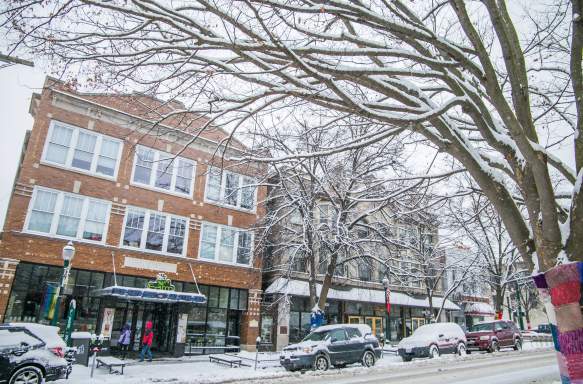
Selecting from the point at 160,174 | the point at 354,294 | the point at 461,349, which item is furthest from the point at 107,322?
the point at 461,349

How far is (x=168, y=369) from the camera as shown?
15984 mm

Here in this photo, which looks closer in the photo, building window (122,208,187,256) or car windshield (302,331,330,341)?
car windshield (302,331,330,341)

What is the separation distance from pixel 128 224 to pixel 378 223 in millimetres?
13237

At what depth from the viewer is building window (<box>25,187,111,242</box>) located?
18.7m

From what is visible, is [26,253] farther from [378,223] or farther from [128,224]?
[378,223]

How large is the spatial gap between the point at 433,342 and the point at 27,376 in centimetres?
1760

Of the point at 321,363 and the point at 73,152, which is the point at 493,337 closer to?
the point at 321,363

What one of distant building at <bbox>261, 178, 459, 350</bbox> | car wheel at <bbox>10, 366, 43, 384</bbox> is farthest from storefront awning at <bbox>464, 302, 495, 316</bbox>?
car wheel at <bbox>10, 366, 43, 384</bbox>

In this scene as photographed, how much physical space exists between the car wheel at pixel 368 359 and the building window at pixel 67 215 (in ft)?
45.5

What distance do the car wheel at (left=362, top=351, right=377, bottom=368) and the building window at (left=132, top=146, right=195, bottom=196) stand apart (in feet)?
42.1

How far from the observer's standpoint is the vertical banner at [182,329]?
20.9 meters

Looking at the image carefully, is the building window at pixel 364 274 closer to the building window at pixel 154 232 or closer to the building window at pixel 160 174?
the building window at pixel 154 232

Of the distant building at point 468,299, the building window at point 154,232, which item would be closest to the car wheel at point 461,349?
the building window at point 154,232

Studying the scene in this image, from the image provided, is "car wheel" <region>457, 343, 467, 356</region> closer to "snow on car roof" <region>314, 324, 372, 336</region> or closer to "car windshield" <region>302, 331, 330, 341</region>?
"snow on car roof" <region>314, 324, 372, 336</region>
